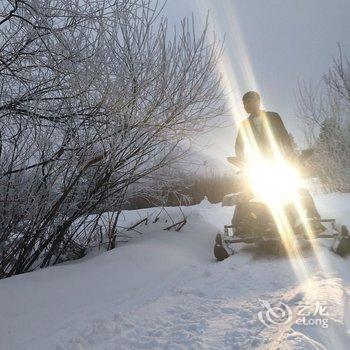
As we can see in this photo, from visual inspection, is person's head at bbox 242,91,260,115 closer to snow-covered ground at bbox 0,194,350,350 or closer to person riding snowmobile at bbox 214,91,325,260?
person riding snowmobile at bbox 214,91,325,260

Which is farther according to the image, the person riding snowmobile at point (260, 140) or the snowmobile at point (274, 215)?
the person riding snowmobile at point (260, 140)

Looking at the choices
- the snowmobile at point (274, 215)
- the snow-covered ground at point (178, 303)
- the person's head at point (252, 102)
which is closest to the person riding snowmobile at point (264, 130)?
the person's head at point (252, 102)

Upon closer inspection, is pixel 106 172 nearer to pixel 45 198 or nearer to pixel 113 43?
pixel 45 198

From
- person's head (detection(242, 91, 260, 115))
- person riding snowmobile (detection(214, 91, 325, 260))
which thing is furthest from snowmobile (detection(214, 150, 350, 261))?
person's head (detection(242, 91, 260, 115))

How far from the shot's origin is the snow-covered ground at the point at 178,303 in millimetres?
2645

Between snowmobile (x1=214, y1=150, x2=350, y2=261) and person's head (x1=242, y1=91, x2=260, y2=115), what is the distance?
732mm

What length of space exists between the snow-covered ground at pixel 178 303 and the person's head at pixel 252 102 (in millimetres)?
2014

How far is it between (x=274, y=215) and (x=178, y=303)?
2.33 meters

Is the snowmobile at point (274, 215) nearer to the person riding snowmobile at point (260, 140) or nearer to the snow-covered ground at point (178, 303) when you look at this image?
the person riding snowmobile at point (260, 140)

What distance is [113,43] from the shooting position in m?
4.82

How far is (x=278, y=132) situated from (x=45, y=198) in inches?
128

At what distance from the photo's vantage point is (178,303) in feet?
11.5

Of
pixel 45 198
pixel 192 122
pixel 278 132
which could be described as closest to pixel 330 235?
pixel 278 132

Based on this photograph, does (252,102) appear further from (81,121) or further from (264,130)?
(81,121)
